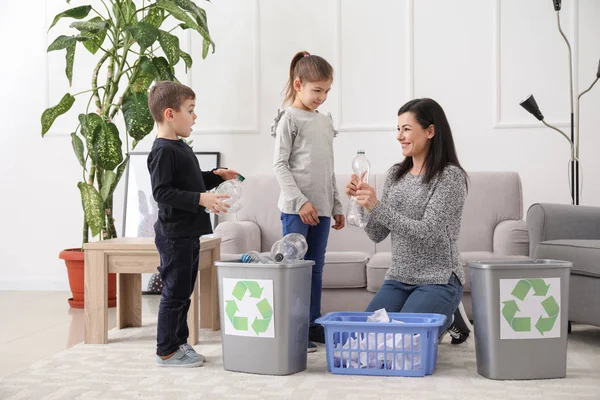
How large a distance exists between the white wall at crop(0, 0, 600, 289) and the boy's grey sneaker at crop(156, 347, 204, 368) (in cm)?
212

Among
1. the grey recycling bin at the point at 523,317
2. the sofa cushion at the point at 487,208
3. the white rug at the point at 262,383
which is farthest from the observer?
the sofa cushion at the point at 487,208

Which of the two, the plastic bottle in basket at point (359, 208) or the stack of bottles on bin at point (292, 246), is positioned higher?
the plastic bottle in basket at point (359, 208)

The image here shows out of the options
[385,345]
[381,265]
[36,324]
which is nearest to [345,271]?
[381,265]

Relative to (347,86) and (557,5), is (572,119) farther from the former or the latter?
(347,86)

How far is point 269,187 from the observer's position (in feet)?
13.7

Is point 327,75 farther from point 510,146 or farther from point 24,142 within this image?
point 24,142

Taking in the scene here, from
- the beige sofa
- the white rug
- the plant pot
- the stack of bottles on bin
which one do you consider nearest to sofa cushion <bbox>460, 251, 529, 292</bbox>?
the beige sofa

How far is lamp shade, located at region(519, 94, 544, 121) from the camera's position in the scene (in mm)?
4035

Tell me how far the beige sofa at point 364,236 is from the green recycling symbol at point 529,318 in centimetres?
104

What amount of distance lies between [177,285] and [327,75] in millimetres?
1008

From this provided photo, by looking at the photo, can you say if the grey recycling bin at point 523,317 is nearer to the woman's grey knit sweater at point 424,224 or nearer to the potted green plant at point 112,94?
the woman's grey knit sweater at point 424,224

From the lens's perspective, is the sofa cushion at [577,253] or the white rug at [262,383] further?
the sofa cushion at [577,253]

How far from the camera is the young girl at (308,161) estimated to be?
2891 millimetres

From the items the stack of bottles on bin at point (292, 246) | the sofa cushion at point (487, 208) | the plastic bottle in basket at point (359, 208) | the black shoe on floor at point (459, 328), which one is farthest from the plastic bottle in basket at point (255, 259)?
the sofa cushion at point (487, 208)
